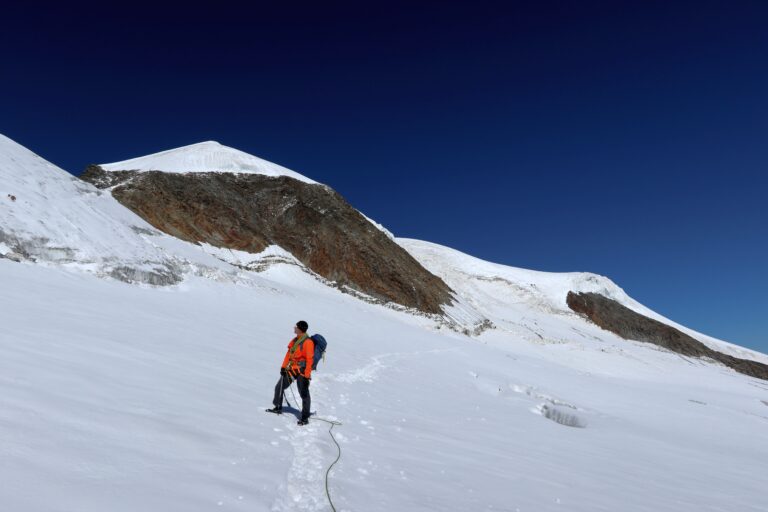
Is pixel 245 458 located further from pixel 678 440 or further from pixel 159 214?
pixel 159 214

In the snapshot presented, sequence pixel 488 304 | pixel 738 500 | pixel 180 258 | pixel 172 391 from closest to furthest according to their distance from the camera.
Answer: pixel 172 391, pixel 738 500, pixel 180 258, pixel 488 304

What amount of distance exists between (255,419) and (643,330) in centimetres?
7208

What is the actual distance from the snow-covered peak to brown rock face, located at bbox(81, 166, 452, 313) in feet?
6.79

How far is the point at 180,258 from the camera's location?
69.3ft

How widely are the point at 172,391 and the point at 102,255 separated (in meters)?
12.1

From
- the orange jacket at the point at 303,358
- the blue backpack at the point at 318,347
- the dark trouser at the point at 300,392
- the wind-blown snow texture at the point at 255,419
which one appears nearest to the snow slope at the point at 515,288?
the wind-blown snow texture at the point at 255,419

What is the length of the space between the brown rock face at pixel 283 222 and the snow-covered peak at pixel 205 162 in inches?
81.5

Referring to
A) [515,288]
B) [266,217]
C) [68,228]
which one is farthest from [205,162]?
[515,288]

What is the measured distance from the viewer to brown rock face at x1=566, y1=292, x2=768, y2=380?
2530 inches

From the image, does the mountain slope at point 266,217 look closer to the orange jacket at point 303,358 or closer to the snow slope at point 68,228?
the snow slope at point 68,228

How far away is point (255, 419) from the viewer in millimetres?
6504

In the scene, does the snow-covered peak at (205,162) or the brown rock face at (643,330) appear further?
the brown rock face at (643,330)

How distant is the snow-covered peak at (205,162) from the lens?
45781 millimetres

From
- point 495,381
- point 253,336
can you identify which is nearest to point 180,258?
point 253,336
